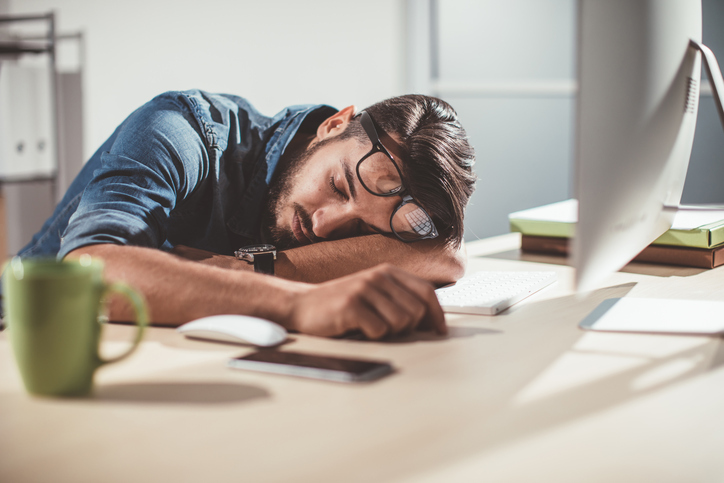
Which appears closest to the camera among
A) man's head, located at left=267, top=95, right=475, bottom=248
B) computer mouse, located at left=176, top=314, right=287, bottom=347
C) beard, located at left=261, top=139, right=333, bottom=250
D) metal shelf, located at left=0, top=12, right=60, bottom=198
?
computer mouse, located at left=176, top=314, right=287, bottom=347

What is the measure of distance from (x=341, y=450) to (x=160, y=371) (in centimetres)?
25

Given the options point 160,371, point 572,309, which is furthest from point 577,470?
point 572,309

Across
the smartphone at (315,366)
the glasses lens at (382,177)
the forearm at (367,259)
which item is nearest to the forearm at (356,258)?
the forearm at (367,259)

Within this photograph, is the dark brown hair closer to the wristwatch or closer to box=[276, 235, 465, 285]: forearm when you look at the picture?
box=[276, 235, 465, 285]: forearm

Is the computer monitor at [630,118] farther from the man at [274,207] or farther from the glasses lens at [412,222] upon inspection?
the glasses lens at [412,222]

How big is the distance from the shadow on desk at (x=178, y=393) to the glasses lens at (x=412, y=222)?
2.31 ft

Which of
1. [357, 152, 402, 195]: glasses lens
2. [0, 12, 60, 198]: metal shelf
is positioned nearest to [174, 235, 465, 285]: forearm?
[357, 152, 402, 195]: glasses lens

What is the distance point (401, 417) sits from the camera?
19.7 inches

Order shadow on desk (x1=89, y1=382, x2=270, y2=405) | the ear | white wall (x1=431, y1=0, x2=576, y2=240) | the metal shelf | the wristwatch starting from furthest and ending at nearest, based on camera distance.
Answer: white wall (x1=431, y1=0, x2=576, y2=240) < the metal shelf < the ear < the wristwatch < shadow on desk (x1=89, y1=382, x2=270, y2=405)

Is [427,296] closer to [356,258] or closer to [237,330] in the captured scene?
[237,330]

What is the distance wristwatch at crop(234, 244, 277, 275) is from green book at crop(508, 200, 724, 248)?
0.55 metres

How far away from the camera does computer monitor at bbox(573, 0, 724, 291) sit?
59cm

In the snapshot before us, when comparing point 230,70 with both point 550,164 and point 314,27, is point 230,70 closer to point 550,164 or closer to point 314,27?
point 314,27

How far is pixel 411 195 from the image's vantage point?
122 centimetres
